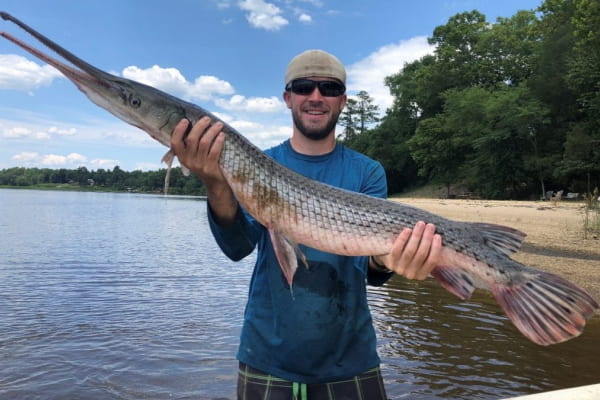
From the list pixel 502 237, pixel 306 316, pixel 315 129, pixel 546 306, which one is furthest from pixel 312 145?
pixel 546 306

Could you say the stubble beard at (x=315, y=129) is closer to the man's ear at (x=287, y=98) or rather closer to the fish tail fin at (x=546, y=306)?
the man's ear at (x=287, y=98)

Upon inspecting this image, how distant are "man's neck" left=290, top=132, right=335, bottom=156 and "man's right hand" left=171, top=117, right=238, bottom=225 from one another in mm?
665

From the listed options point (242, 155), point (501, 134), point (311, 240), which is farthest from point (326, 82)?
point (501, 134)

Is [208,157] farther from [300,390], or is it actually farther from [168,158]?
[300,390]

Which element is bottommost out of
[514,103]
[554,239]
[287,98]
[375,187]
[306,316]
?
[554,239]

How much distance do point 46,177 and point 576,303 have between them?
176548 mm

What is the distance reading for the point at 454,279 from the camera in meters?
2.79

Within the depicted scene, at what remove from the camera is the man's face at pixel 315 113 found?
3039 mm

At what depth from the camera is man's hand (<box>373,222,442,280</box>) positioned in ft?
8.83

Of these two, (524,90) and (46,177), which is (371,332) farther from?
(46,177)

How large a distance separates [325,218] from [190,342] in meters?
6.44

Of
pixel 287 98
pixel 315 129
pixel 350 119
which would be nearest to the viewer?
pixel 315 129

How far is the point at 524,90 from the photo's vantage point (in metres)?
38.1

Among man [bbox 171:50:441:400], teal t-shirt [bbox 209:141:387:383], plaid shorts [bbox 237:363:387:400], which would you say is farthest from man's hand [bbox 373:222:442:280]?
plaid shorts [bbox 237:363:387:400]
